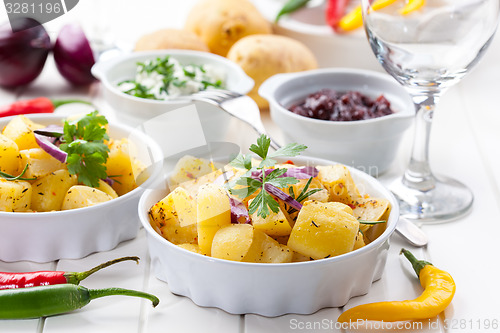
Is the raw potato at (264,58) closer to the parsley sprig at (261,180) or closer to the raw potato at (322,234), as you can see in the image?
the parsley sprig at (261,180)

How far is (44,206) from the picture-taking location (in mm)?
1683

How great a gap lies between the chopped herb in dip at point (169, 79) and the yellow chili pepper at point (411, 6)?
700 mm

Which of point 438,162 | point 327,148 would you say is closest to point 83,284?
point 327,148

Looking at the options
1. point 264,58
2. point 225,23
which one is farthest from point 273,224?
point 225,23

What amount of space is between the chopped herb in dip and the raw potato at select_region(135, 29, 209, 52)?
7.6 inches

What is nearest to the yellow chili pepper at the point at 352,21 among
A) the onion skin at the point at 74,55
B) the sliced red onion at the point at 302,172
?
the onion skin at the point at 74,55

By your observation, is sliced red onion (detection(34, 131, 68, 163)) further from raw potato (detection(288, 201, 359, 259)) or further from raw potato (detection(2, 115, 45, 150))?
raw potato (detection(288, 201, 359, 259))

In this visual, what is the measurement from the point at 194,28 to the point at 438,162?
1.22 metres

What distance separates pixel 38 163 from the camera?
5.69 feet

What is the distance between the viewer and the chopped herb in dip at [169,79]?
2354mm

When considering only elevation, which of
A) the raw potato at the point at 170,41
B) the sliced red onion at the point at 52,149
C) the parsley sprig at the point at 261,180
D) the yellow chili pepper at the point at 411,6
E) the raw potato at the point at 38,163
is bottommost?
the raw potato at the point at 170,41

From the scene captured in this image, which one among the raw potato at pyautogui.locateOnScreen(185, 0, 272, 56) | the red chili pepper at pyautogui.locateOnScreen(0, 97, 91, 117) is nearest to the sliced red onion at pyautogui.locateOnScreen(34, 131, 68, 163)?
the red chili pepper at pyautogui.locateOnScreen(0, 97, 91, 117)

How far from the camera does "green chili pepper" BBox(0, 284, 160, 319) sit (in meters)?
1.45

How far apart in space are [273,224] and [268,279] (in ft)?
0.39
